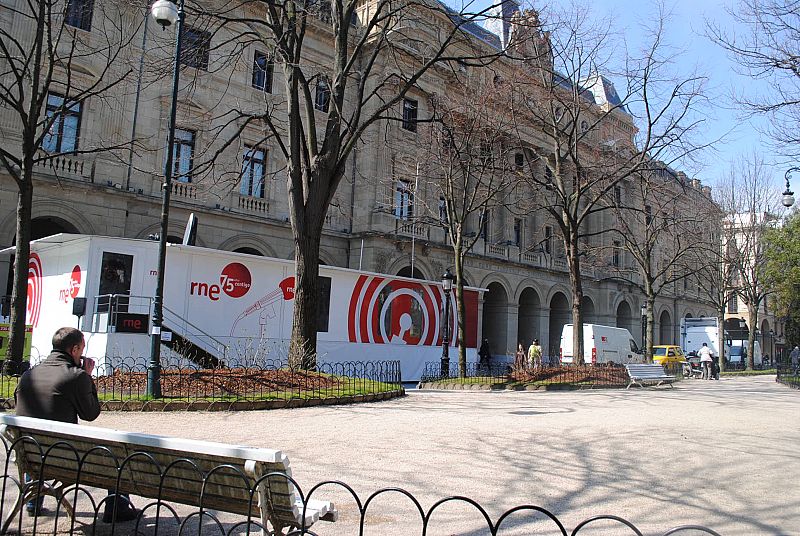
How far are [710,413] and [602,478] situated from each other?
6879 mm

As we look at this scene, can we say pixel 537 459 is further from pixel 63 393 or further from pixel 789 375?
pixel 789 375

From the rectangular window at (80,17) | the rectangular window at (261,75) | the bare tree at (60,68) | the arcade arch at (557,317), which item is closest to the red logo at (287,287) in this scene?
the bare tree at (60,68)

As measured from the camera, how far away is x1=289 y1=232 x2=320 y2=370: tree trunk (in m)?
14.4

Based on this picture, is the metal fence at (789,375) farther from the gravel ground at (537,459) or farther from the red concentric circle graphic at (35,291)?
the red concentric circle graphic at (35,291)

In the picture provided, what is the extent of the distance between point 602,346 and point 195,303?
22639mm

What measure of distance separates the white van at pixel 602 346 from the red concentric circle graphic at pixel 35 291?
893 inches

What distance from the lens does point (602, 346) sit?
33.3 metres

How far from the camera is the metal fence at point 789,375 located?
23.6 meters

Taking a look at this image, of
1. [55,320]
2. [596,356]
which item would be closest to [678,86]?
[596,356]

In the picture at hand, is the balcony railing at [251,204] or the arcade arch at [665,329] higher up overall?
the balcony railing at [251,204]

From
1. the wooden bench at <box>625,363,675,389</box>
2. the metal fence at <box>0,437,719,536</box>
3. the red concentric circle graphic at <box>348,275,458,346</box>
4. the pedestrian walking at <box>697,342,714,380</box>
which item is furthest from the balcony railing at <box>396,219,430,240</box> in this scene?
the metal fence at <box>0,437,719,536</box>

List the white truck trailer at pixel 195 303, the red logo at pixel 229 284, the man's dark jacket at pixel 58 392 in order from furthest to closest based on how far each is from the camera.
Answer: the red logo at pixel 229 284
the white truck trailer at pixel 195 303
the man's dark jacket at pixel 58 392

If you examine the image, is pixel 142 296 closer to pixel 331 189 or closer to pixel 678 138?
pixel 331 189

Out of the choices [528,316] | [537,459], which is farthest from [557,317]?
[537,459]
